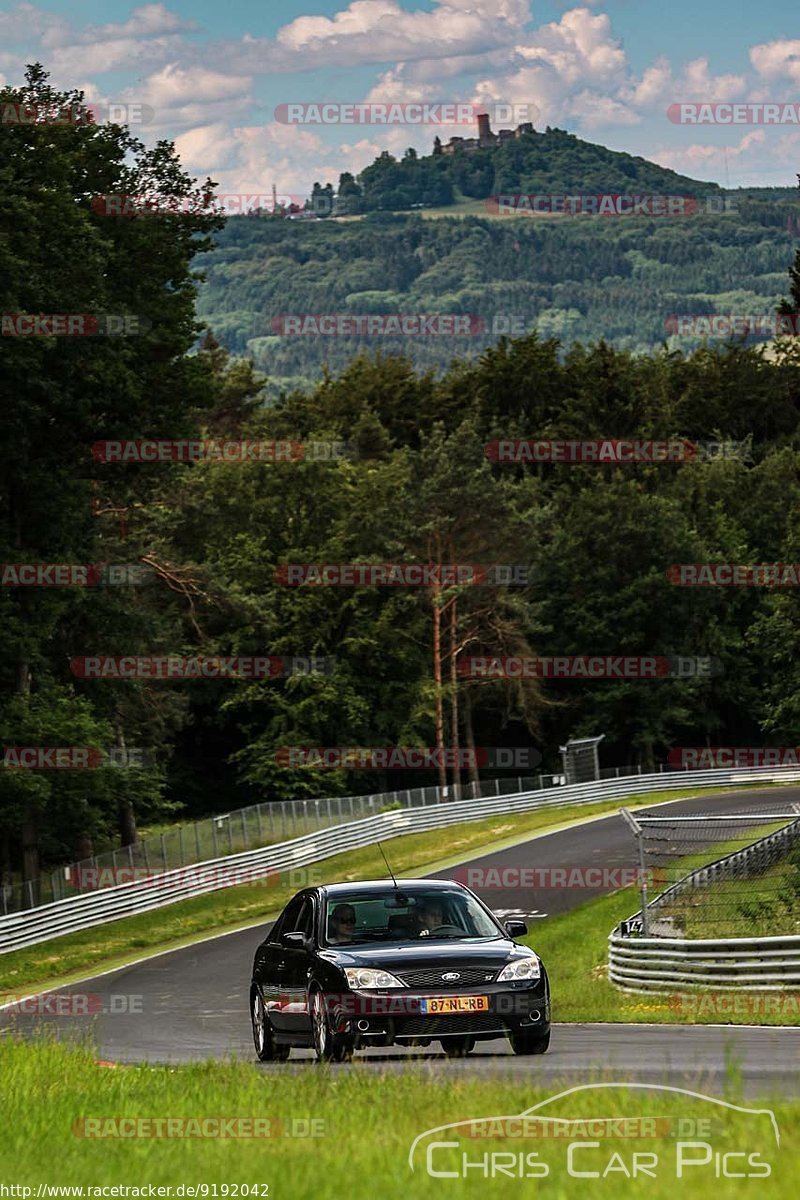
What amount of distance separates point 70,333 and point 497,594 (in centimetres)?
4474

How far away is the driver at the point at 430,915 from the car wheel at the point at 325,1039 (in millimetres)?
1107

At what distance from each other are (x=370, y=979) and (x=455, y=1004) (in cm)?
69

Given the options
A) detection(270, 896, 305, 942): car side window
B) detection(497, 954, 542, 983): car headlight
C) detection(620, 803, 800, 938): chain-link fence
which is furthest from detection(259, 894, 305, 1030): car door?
detection(620, 803, 800, 938): chain-link fence

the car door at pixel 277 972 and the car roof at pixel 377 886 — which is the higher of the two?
the car roof at pixel 377 886

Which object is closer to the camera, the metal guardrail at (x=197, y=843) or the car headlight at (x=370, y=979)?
the car headlight at (x=370, y=979)

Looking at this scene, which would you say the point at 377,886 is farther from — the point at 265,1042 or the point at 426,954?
the point at 265,1042

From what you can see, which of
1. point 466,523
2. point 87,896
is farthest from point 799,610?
point 87,896

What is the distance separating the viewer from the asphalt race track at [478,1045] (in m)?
11.9

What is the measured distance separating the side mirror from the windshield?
0.22m

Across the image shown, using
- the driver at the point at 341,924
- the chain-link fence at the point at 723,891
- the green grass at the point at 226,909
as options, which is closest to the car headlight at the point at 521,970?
the driver at the point at 341,924

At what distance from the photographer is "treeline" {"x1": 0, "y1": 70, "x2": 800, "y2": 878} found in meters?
41.2

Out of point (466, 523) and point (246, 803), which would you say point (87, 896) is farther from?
point (246, 803)

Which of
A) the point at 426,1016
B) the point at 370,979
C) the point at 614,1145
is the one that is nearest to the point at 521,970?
the point at 426,1016

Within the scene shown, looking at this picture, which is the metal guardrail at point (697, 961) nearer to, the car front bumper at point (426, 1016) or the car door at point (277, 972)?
the car door at point (277, 972)
